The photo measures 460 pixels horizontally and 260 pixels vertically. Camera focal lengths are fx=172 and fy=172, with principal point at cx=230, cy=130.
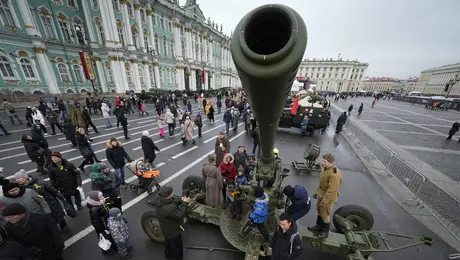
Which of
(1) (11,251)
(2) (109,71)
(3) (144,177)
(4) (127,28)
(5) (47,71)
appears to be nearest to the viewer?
(1) (11,251)

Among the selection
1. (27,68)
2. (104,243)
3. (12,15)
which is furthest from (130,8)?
(104,243)

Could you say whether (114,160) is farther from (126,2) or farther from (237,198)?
(126,2)

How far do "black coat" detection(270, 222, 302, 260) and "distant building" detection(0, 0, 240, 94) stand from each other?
1011 inches

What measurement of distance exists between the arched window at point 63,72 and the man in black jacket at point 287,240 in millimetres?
28303

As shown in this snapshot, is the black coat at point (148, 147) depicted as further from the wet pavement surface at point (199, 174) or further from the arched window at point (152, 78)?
the arched window at point (152, 78)

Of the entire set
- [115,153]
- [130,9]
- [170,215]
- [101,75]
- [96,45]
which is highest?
[130,9]

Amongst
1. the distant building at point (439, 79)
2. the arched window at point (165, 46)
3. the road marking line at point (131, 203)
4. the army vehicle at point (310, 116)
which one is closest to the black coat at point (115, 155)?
the road marking line at point (131, 203)

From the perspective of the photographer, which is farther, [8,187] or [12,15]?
[12,15]

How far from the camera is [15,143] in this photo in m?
8.70

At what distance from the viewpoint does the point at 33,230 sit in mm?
2498

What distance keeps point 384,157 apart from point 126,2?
106ft

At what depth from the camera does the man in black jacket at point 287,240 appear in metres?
2.42

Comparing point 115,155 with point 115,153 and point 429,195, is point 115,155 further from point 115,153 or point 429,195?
point 429,195

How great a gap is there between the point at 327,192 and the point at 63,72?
94.8 feet
